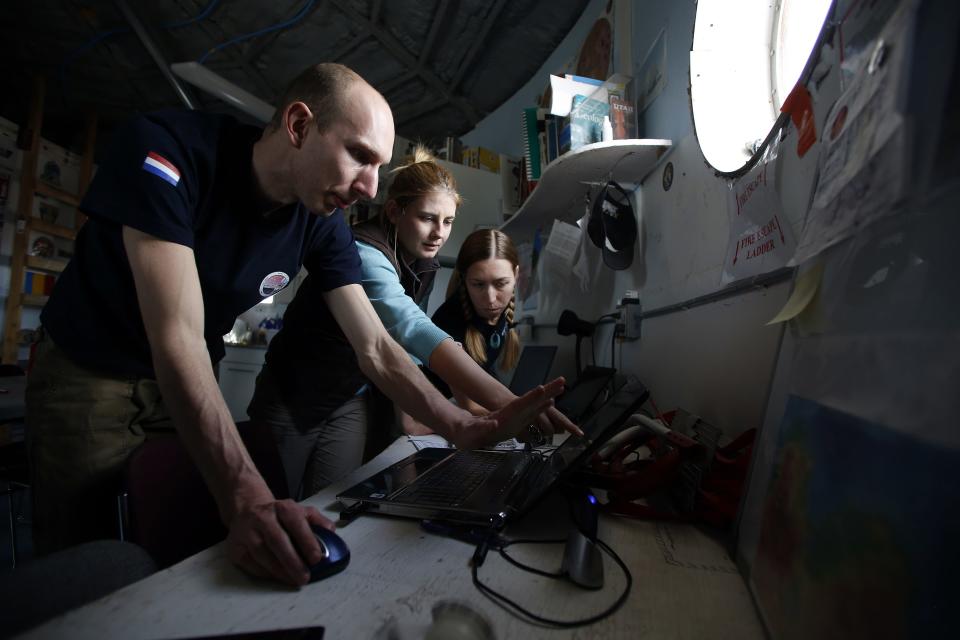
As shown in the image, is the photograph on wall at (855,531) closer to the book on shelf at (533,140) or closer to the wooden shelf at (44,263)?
the book on shelf at (533,140)

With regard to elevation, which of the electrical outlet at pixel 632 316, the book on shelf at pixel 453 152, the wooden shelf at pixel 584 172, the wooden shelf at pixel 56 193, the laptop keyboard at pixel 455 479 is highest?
the book on shelf at pixel 453 152

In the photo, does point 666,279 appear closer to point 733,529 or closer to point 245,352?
point 733,529

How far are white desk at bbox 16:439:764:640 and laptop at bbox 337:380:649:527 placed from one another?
50 millimetres

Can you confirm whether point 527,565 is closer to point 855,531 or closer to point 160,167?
point 855,531

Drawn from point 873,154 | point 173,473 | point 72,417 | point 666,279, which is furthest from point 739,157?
point 72,417

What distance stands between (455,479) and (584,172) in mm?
1112

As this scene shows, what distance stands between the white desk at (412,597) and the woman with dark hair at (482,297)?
115 cm

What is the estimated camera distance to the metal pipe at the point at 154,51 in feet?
8.17

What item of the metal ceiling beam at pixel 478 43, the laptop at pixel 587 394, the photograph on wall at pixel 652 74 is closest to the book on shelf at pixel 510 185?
the metal ceiling beam at pixel 478 43

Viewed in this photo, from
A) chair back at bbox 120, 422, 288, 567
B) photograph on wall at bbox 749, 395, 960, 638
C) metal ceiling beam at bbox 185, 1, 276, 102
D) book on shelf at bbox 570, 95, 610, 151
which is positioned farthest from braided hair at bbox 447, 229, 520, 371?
metal ceiling beam at bbox 185, 1, 276, 102

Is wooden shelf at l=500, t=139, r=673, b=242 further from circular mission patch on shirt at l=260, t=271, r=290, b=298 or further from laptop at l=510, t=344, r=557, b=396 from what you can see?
circular mission patch on shirt at l=260, t=271, r=290, b=298

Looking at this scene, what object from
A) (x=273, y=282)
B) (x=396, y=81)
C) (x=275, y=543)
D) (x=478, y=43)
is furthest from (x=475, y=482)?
(x=396, y=81)

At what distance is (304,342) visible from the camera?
1203 millimetres

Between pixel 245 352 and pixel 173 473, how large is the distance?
3096 millimetres
